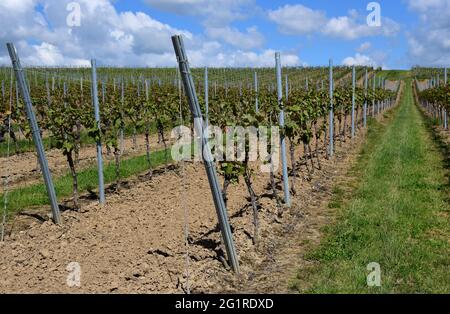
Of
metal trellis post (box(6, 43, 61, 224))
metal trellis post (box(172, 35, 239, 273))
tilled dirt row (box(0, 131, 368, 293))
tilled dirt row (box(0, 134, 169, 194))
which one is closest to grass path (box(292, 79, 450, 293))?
tilled dirt row (box(0, 131, 368, 293))

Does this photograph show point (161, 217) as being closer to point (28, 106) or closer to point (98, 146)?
point (98, 146)

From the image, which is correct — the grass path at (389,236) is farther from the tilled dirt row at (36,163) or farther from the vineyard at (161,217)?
the tilled dirt row at (36,163)

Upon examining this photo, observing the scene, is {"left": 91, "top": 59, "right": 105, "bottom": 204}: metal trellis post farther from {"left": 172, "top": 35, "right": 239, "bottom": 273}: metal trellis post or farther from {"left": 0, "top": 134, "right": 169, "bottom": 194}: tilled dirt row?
{"left": 172, "top": 35, "right": 239, "bottom": 273}: metal trellis post

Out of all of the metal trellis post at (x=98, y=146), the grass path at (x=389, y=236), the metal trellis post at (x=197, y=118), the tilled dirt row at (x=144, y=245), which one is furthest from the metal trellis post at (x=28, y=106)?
the grass path at (x=389, y=236)

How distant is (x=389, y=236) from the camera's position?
713cm

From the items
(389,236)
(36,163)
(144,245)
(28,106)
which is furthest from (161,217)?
(36,163)

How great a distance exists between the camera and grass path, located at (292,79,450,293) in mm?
5586

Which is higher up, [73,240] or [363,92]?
[363,92]

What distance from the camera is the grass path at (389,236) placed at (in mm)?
5586

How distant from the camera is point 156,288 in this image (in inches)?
211

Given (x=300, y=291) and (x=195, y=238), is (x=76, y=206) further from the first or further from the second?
(x=300, y=291)
